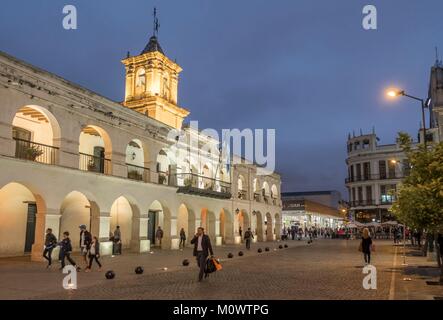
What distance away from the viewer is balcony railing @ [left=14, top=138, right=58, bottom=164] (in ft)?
60.6

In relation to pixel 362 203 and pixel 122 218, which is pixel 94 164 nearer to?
pixel 122 218

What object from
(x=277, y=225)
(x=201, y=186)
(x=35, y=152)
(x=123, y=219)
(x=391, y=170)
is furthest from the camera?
(x=391, y=170)

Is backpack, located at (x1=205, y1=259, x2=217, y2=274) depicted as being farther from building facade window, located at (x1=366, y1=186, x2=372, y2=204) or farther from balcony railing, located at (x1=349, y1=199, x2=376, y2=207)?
building facade window, located at (x1=366, y1=186, x2=372, y2=204)

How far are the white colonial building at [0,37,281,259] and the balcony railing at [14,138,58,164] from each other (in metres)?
0.05

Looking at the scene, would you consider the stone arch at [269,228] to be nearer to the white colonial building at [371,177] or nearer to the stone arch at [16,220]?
the white colonial building at [371,177]

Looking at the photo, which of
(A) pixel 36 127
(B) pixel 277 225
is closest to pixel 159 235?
(A) pixel 36 127

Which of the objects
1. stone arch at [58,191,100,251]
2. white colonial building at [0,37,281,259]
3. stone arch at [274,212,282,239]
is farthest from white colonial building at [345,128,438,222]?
stone arch at [58,191,100,251]

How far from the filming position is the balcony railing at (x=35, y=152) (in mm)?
18484

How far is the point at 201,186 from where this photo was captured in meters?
31.3

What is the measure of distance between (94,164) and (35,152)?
558cm

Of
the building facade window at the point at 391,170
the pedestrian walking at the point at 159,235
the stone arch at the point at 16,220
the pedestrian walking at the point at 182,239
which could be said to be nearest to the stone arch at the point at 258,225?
the pedestrian walking at the point at 182,239
